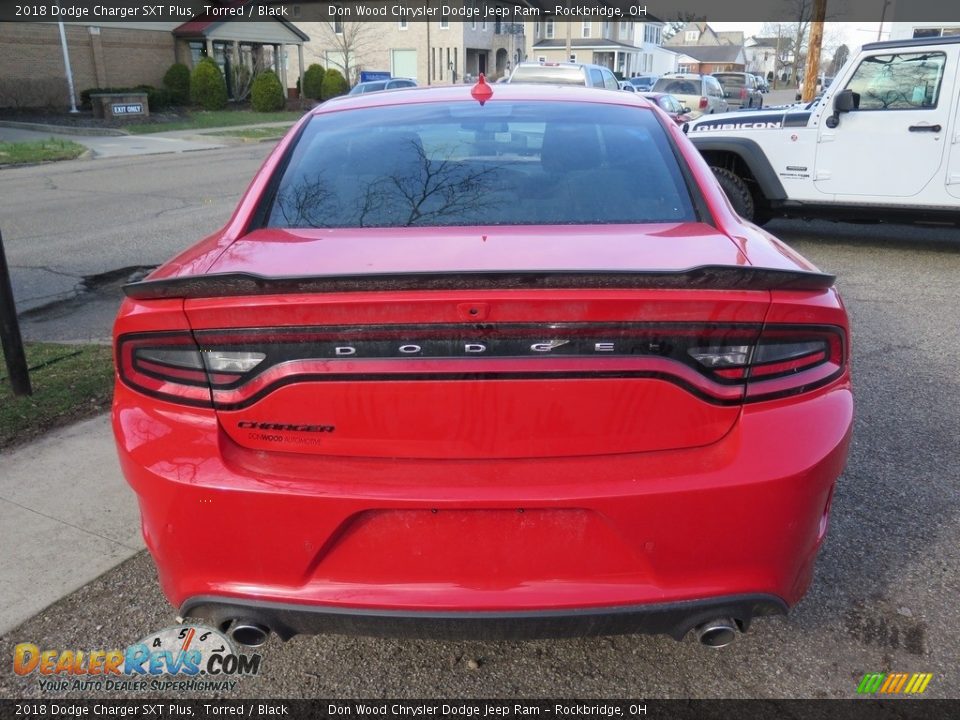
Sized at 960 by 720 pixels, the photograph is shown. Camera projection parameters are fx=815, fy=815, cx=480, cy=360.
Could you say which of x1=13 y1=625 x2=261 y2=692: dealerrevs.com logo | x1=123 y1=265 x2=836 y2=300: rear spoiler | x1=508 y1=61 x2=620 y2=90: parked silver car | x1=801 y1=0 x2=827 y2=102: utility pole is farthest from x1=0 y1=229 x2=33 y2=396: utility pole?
x1=801 y1=0 x2=827 y2=102: utility pole

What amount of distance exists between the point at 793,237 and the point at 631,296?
27.4ft

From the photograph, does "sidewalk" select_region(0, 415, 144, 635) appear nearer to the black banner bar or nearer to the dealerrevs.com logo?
the dealerrevs.com logo

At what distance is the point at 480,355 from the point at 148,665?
154 centimetres

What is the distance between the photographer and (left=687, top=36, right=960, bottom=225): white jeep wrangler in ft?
25.2

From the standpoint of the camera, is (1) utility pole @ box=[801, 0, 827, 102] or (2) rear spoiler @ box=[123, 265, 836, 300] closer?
(2) rear spoiler @ box=[123, 265, 836, 300]

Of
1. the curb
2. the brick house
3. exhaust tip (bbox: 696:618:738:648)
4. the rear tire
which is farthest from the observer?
the brick house

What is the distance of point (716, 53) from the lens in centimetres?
10550

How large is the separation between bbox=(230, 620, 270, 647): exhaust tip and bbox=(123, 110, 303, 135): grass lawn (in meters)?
24.4

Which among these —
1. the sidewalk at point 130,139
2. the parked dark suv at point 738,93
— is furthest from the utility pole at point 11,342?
the parked dark suv at point 738,93

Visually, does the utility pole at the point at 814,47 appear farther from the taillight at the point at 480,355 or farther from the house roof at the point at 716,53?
the house roof at the point at 716,53

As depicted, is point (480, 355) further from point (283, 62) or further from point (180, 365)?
point (283, 62)

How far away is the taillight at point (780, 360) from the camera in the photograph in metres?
1.99

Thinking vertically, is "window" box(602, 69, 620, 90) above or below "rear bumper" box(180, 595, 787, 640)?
above

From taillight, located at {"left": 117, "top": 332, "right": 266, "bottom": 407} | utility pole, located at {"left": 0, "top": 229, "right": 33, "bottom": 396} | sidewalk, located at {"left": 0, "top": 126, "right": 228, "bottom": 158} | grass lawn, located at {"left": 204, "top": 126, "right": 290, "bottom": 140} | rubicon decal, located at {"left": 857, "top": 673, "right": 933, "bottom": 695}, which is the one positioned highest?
taillight, located at {"left": 117, "top": 332, "right": 266, "bottom": 407}
